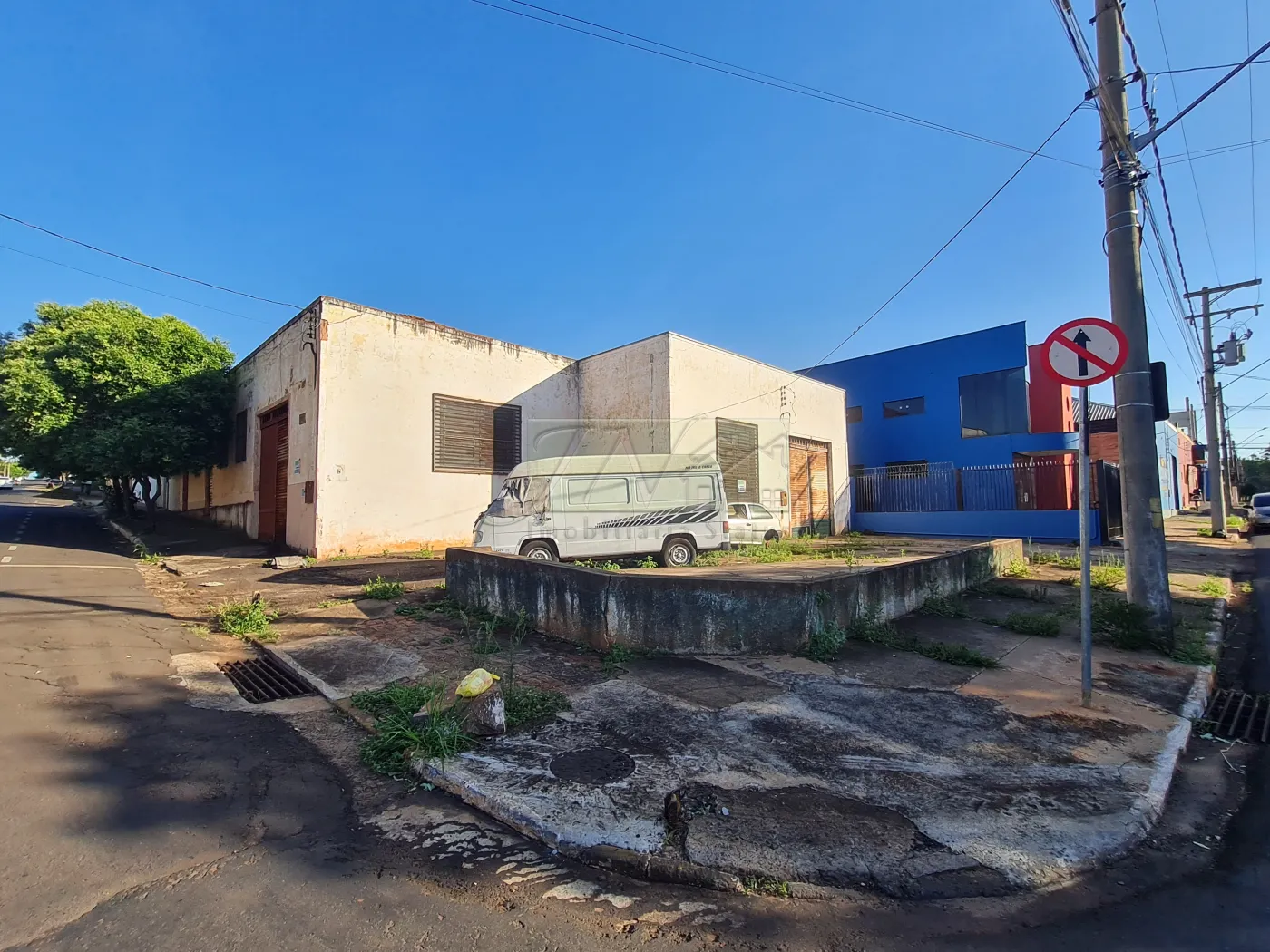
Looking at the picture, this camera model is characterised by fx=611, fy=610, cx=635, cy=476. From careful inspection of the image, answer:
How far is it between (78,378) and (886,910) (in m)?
22.8

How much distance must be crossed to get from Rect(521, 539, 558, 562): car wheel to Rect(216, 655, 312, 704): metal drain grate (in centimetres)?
570

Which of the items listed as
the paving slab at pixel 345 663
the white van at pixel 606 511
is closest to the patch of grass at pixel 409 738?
the paving slab at pixel 345 663

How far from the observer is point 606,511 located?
12328mm

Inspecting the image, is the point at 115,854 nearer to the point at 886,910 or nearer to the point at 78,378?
the point at 886,910

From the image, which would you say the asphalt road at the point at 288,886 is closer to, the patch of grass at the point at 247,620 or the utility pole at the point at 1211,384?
the patch of grass at the point at 247,620

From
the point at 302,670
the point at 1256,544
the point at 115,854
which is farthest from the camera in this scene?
the point at 1256,544

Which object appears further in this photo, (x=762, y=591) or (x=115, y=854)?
(x=762, y=591)

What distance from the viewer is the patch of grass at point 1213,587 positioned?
9.48m

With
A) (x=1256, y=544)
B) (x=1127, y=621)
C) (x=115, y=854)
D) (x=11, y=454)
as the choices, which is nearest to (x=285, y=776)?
(x=115, y=854)

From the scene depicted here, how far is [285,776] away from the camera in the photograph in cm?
356

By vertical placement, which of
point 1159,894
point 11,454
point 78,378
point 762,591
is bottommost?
point 1159,894

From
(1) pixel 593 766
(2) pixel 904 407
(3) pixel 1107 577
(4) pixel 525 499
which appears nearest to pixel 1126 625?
(3) pixel 1107 577

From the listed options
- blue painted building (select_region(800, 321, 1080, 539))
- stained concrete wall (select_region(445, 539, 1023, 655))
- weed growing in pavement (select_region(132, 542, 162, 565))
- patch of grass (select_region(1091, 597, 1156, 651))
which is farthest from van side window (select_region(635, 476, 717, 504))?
weed growing in pavement (select_region(132, 542, 162, 565))

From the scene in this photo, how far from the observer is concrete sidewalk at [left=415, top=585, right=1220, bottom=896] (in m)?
2.75
